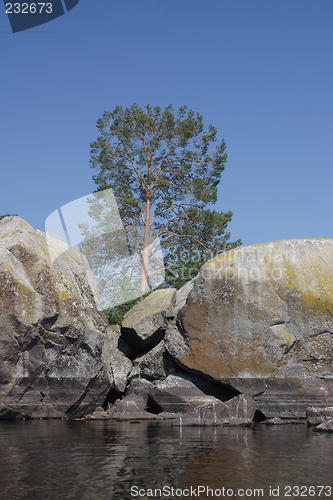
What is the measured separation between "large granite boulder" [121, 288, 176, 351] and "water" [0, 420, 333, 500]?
7.30m

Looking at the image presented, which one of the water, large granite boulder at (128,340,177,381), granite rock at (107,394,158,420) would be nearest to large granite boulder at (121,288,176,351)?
large granite boulder at (128,340,177,381)

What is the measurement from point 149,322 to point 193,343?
2.87m

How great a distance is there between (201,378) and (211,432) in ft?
17.3

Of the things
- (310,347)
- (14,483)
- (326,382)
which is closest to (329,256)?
(310,347)

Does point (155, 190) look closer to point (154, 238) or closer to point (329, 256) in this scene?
point (154, 238)

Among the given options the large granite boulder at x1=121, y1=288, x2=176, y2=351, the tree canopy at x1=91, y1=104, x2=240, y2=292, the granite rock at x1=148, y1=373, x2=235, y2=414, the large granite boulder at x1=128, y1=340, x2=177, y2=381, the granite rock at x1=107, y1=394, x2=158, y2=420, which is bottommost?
the granite rock at x1=107, y1=394, x2=158, y2=420

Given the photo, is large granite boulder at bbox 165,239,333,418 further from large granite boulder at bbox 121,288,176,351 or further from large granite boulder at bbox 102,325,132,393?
large granite boulder at bbox 102,325,132,393

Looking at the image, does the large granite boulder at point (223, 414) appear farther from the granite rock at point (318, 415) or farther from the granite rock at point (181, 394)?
the granite rock at point (181, 394)

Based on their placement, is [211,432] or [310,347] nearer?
[211,432]

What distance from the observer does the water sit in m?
5.95

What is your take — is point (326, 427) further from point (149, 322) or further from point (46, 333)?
point (46, 333)

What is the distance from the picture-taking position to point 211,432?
12.1 meters

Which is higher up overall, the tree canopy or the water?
the tree canopy

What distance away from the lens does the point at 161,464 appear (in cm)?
752
